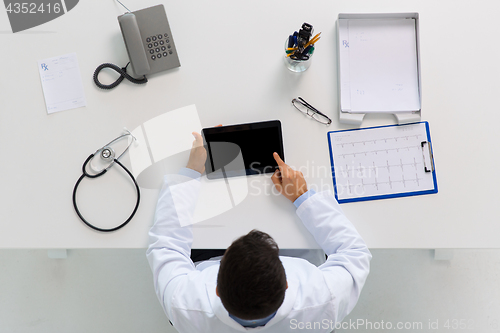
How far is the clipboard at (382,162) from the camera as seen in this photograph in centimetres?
99

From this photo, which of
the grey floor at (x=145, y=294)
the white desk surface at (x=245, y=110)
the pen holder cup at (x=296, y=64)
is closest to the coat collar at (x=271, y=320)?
the white desk surface at (x=245, y=110)

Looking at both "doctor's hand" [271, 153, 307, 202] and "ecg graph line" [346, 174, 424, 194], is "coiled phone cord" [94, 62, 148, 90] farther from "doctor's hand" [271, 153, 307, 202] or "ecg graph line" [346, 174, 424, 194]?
"ecg graph line" [346, 174, 424, 194]

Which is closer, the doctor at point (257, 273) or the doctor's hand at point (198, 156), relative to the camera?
the doctor at point (257, 273)

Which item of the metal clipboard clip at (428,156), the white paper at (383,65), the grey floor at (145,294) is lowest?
the grey floor at (145,294)

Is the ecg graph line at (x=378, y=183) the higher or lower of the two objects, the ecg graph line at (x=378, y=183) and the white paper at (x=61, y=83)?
the lower

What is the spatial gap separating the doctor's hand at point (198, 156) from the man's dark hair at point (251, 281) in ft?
1.14

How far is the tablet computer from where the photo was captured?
1.00 meters

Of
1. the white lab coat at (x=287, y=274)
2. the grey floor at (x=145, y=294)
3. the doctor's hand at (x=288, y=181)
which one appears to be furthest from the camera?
the grey floor at (x=145, y=294)

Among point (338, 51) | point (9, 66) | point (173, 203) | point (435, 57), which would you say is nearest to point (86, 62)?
point (9, 66)

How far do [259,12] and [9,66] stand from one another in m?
0.79

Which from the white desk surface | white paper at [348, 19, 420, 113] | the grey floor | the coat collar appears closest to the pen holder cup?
the white desk surface

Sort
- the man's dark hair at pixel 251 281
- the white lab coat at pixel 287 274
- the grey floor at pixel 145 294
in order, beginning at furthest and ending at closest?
the grey floor at pixel 145 294
the white lab coat at pixel 287 274
the man's dark hair at pixel 251 281

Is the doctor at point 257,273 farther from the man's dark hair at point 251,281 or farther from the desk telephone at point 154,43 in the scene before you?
the desk telephone at point 154,43

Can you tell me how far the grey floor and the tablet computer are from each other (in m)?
0.80
